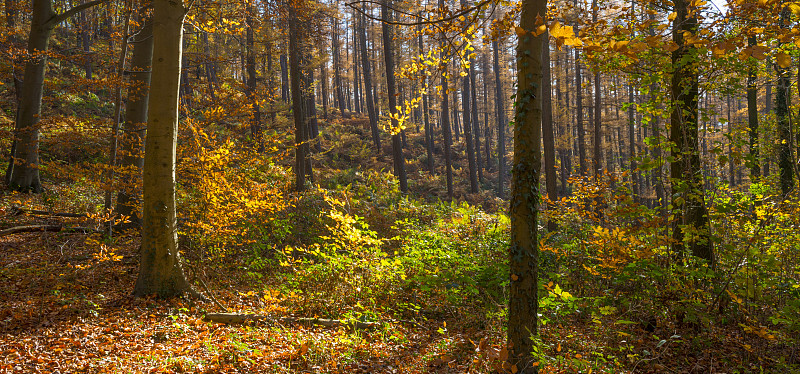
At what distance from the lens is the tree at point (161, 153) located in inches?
202

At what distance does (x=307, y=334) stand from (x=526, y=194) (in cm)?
331

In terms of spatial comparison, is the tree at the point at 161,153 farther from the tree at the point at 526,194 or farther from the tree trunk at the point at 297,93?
the tree trunk at the point at 297,93

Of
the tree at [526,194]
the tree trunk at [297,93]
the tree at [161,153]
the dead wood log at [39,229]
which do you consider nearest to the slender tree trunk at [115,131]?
the dead wood log at [39,229]

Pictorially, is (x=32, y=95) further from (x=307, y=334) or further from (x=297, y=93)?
(x=307, y=334)

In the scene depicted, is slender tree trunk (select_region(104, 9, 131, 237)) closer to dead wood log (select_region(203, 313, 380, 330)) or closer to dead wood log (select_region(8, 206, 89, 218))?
dead wood log (select_region(8, 206, 89, 218))

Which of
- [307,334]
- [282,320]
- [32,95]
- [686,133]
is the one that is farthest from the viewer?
[32,95]

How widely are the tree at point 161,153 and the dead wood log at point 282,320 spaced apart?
0.82m

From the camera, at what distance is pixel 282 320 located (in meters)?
5.41

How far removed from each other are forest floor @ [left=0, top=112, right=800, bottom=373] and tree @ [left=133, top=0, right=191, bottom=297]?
44cm

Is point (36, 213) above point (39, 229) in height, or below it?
above

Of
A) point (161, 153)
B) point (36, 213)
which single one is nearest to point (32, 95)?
point (36, 213)

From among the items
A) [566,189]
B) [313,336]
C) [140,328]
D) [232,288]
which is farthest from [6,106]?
[566,189]

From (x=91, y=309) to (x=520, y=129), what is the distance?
546cm

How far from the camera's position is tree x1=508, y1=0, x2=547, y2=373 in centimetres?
341
